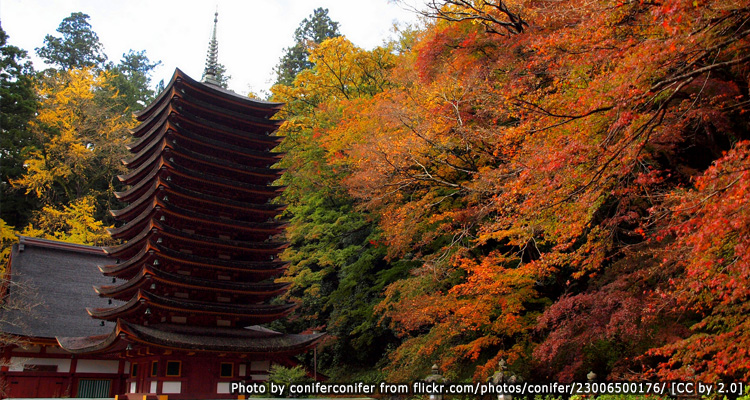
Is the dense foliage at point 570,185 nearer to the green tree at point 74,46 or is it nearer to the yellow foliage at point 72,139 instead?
the yellow foliage at point 72,139

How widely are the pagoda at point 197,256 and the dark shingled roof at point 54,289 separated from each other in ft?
3.98

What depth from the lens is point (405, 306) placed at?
14.0m

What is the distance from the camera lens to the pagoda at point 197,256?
14.9m

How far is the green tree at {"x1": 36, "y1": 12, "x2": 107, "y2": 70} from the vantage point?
40.0 metres

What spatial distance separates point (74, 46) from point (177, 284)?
116 ft

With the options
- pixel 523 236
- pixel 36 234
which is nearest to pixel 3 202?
pixel 36 234

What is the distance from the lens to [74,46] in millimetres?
41125

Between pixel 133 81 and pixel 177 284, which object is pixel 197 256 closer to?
pixel 177 284

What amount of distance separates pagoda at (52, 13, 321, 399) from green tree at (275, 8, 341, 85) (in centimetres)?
2221

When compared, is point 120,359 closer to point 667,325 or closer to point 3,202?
point 3,202

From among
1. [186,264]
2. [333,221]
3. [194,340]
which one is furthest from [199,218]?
[333,221]

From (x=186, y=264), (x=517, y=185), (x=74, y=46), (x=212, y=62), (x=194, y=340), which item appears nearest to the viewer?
(x=517, y=185)

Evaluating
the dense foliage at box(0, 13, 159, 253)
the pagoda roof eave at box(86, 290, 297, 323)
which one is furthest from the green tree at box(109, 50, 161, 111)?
the pagoda roof eave at box(86, 290, 297, 323)

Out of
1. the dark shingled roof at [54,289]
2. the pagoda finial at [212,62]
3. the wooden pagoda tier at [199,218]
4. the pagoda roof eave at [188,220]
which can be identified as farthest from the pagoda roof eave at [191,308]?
the pagoda finial at [212,62]
